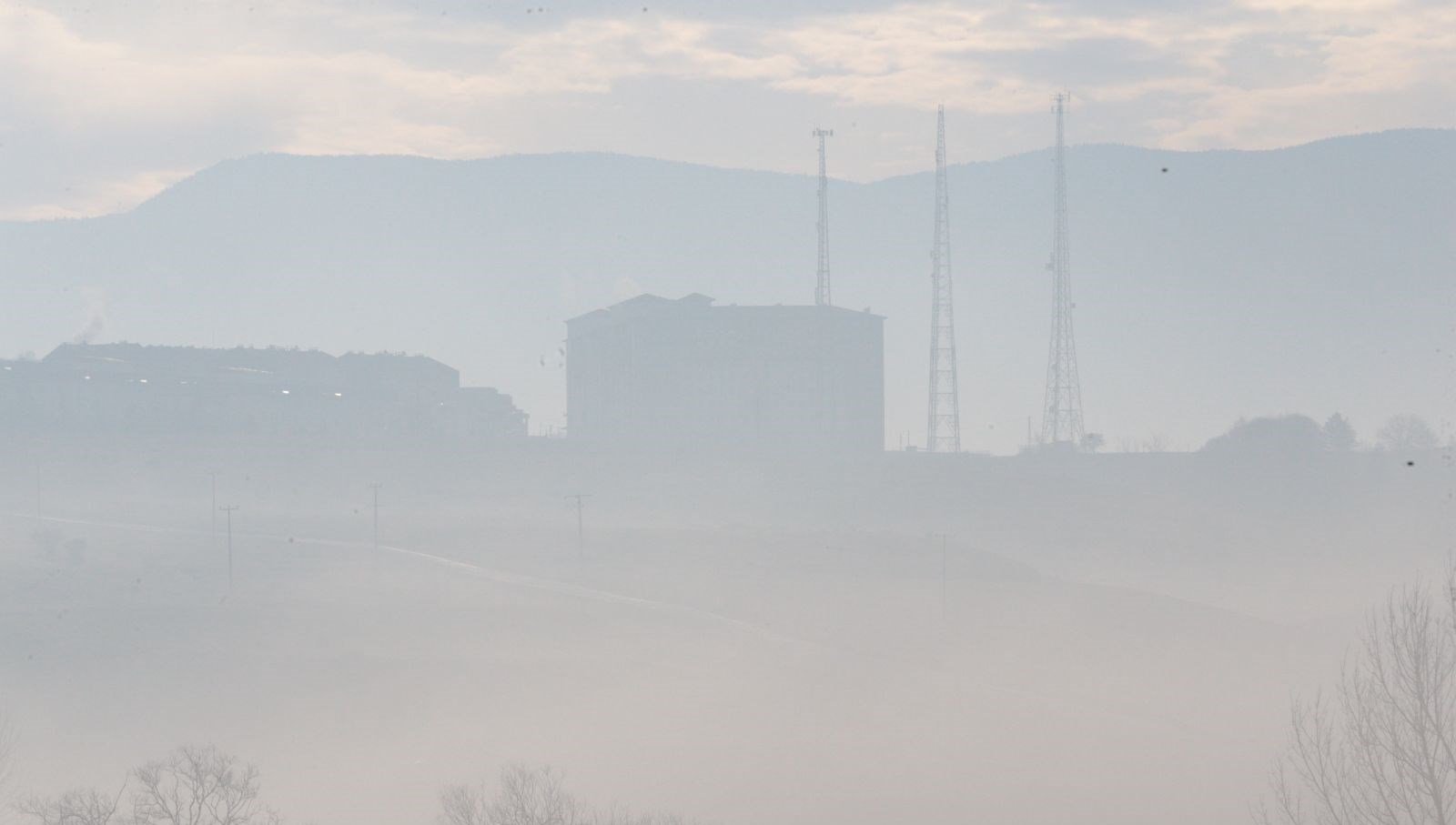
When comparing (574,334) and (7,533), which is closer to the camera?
(7,533)

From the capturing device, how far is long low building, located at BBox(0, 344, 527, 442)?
124 m

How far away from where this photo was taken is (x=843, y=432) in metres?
124

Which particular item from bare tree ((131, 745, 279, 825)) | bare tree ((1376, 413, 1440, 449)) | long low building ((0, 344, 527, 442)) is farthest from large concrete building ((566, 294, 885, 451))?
bare tree ((131, 745, 279, 825))

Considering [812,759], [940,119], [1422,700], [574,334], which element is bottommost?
[812,759]

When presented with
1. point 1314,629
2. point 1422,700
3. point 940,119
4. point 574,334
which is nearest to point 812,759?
point 1422,700

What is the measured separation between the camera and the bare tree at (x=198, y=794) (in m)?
35.7

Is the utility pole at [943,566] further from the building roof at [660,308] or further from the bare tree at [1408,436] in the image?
the bare tree at [1408,436]

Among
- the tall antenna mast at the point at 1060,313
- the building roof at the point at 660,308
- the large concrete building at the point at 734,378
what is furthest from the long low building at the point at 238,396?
the tall antenna mast at the point at 1060,313

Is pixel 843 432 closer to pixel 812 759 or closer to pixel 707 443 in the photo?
pixel 707 443

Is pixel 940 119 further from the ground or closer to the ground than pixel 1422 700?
further from the ground

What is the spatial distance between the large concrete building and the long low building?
39.2 feet

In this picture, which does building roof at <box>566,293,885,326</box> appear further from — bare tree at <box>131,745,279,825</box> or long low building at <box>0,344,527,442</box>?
bare tree at <box>131,745,279,825</box>

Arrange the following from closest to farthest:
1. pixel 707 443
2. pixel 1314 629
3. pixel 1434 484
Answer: pixel 1314 629 → pixel 707 443 → pixel 1434 484

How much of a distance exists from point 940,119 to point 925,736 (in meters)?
56.9
